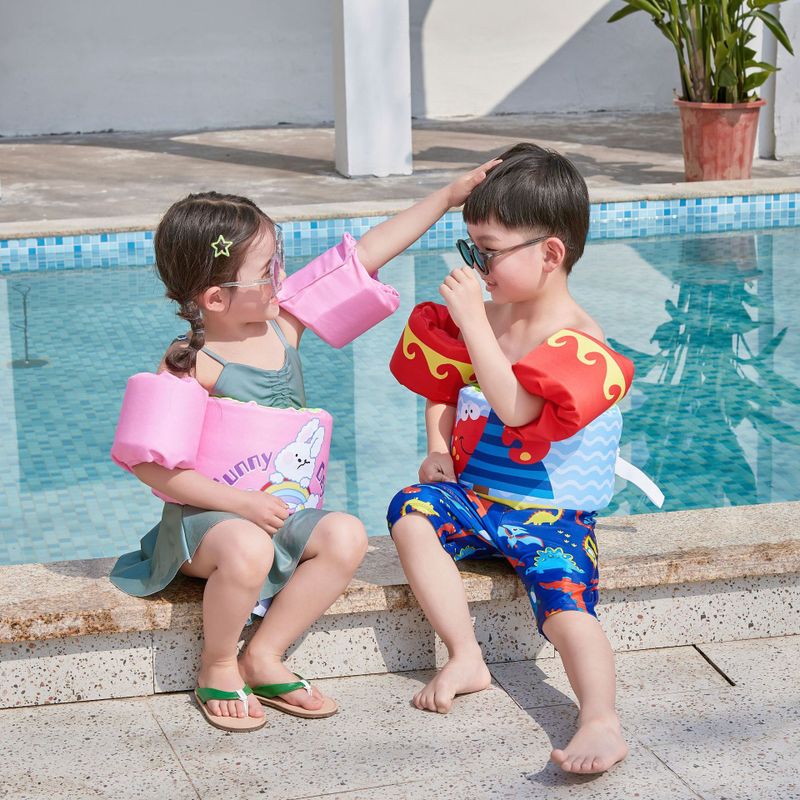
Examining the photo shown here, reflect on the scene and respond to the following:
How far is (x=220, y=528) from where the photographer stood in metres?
2.73

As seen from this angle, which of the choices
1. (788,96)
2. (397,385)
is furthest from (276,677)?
(788,96)

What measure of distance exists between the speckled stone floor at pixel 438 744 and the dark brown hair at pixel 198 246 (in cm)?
78

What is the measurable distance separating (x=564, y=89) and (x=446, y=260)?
624cm

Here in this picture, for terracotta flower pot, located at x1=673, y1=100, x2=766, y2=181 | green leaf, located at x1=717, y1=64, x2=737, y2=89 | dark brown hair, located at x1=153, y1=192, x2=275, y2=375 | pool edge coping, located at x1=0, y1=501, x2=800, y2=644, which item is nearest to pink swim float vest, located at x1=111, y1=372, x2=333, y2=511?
dark brown hair, located at x1=153, y1=192, x2=275, y2=375

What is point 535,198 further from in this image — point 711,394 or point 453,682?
point 711,394

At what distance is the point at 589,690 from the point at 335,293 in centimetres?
109

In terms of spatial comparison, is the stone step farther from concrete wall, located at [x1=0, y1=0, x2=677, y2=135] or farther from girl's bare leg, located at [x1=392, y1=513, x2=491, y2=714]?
concrete wall, located at [x1=0, y1=0, x2=677, y2=135]

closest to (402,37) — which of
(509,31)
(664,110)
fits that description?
(509,31)

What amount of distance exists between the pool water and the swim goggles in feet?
5.49

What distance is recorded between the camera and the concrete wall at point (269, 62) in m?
12.7

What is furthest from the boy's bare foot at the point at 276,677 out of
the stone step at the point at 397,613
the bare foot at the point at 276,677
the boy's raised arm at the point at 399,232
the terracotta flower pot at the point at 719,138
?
the terracotta flower pot at the point at 719,138

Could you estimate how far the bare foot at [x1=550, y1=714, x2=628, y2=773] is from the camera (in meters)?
2.48

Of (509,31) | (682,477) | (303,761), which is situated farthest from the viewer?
(509,31)

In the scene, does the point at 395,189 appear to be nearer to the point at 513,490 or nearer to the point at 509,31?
the point at 509,31
